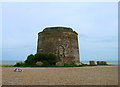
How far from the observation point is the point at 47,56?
1848cm

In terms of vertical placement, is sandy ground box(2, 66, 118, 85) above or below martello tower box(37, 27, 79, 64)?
below

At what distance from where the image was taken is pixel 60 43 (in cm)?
2170

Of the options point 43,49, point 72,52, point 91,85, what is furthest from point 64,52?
point 91,85

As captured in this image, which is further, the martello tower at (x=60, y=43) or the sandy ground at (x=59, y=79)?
the martello tower at (x=60, y=43)

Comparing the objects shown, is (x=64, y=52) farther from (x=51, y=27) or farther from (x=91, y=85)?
(x=91, y=85)

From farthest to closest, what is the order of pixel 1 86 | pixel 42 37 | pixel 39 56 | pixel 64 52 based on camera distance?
pixel 42 37 < pixel 64 52 < pixel 39 56 < pixel 1 86

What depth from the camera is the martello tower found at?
21.4 m

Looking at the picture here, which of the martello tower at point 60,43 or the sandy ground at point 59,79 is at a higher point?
the martello tower at point 60,43

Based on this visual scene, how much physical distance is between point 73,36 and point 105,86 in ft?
61.3

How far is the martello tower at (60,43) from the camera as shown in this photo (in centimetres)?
2139

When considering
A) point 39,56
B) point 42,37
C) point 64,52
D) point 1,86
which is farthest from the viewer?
point 42,37

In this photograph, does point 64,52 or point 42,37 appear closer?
point 64,52

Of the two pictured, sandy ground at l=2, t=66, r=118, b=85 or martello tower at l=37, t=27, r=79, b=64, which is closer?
sandy ground at l=2, t=66, r=118, b=85

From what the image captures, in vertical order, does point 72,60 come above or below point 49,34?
below
